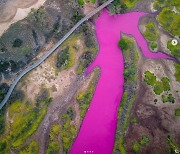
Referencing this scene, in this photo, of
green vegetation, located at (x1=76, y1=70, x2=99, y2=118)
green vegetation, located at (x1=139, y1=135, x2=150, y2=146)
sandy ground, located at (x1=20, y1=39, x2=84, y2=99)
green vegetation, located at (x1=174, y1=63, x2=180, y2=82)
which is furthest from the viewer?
green vegetation, located at (x1=174, y1=63, x2=180, y2=82)

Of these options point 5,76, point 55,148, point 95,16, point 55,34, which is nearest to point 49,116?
point 55,148

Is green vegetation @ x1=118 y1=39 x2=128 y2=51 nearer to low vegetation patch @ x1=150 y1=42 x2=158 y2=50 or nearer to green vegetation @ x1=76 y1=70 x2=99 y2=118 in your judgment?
low vegetation patch @ x1=150 y1=42 x2=158 y2=50

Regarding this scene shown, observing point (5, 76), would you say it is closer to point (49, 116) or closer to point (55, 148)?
point (49, 116)

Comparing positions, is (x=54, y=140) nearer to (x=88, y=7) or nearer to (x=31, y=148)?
(x=31, y=148)

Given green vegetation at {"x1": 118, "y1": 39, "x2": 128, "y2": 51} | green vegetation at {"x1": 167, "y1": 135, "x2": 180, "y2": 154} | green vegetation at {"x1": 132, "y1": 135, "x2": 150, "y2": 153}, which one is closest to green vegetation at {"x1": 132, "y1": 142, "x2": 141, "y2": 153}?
green vegetation at {"x1": 132, "y1": 135, "x2": 150, "y2": 153}

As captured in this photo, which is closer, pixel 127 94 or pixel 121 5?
pixel 127 94

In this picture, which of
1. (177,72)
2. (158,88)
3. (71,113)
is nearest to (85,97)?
(71,113)
